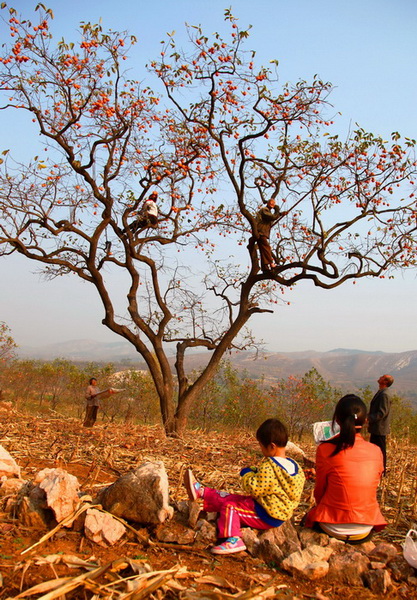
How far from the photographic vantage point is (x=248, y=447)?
8180 mm

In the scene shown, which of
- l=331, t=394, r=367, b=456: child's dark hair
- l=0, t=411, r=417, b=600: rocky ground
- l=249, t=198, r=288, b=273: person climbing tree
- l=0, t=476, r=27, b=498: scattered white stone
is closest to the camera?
l=0, t=411, r=417, b=600: rocky ground

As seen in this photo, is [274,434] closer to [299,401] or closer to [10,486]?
[10,486]

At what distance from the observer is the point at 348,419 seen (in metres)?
3.72

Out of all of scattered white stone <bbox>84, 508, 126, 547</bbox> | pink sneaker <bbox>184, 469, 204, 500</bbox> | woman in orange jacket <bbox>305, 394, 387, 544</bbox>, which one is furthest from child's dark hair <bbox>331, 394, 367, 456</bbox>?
scattered white stone <bbox>84, 508, 126, 547</bbox>

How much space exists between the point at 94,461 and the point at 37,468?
64 centimetres

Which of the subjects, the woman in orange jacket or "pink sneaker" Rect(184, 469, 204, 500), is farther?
"pink sneaker" Rect(184, 469, 204, 500)

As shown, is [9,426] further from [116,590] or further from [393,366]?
[393,366]

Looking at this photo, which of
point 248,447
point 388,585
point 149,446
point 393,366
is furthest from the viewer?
point 393,366

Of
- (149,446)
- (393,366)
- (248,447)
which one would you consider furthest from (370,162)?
(393,366)

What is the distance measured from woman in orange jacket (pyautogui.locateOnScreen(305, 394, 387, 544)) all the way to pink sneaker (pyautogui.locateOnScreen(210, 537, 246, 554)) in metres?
0.69

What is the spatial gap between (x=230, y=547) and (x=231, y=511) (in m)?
0.27

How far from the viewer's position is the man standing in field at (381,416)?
699 cm

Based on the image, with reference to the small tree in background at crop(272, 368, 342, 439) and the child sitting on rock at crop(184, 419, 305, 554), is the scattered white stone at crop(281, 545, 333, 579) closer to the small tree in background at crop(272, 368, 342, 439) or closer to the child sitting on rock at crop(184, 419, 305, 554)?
the child sitting on rock at crop(184, 419, 305, 554)

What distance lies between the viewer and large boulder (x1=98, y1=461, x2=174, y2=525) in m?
3.76
